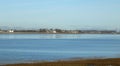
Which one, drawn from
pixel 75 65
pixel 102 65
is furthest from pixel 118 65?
pixel 75 65

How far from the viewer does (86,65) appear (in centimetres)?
2683

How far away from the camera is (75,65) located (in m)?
27.3

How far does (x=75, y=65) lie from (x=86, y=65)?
2.90ft

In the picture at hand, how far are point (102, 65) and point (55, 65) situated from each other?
132 inches

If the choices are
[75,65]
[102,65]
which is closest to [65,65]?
[75,65]

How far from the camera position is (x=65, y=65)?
27.3 meters

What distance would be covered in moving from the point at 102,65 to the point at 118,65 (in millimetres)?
1298

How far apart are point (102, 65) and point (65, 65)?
8.96 feet

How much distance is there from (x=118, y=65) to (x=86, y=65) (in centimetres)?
231

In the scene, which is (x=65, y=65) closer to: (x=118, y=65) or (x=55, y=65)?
(x=55, y=65)

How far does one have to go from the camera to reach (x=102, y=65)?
86.9 ft

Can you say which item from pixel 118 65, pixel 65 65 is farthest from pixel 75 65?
pixel 118 65

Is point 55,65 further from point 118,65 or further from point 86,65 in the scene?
point 118,65

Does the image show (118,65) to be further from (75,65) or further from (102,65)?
(75,65)
